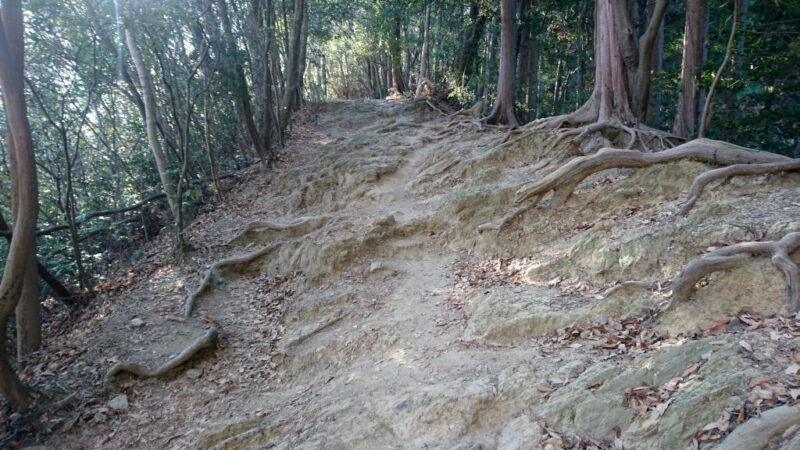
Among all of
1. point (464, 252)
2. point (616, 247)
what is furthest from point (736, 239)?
point (464, 252)

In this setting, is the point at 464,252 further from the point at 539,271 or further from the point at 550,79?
the point at 550,79

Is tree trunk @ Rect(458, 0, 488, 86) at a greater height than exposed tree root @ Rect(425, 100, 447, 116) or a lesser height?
greater

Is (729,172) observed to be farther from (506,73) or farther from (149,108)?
(149,108)

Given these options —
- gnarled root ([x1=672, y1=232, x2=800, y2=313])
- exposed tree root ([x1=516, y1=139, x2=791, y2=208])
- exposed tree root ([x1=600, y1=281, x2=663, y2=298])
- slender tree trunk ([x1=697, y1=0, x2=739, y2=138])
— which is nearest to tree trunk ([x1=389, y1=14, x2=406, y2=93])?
slender tree trunk ([x1=697, y1=0, x2=739, y2=138])

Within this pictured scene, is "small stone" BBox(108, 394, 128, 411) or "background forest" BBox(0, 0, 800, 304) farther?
"background forest" BBox(0, 0, 800, 304)

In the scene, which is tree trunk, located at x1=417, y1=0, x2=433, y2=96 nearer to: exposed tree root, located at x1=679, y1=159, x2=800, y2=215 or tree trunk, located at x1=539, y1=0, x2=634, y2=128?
tree trunk, located at x1=539, y1=0, x2=634, y2=128

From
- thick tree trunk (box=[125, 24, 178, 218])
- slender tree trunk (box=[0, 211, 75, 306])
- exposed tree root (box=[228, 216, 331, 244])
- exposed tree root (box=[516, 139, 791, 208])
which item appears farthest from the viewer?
exposed tree root (box=[228, 216, 331, 244])

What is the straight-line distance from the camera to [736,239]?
421cm

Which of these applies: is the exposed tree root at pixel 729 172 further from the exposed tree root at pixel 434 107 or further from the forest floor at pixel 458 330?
the exposed tree root at pixel 434 107

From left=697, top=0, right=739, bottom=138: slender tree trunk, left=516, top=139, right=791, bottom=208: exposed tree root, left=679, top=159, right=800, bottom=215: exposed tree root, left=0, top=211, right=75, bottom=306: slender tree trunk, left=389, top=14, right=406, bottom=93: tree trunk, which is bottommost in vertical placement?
left=0, top=211, right=75, bottom=306: slender tree trunk

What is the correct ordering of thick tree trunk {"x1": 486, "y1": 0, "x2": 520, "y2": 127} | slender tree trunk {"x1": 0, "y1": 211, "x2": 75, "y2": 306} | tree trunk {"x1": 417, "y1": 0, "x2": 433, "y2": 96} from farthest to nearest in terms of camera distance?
tree trunk {"x1": 417, "y1": 0, "x2": 433, "y2": 96}
thick tree trunk {"x1": 486, "y1": 0, "x2": 520, "y2": 127}
slender tree trunk {"x1": 0, "y1": 211, "x2": 75, "y2": 306}

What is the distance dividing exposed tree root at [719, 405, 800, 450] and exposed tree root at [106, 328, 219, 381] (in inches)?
230

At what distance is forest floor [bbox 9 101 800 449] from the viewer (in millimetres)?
3102

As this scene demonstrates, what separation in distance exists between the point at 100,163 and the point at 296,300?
7959mm
